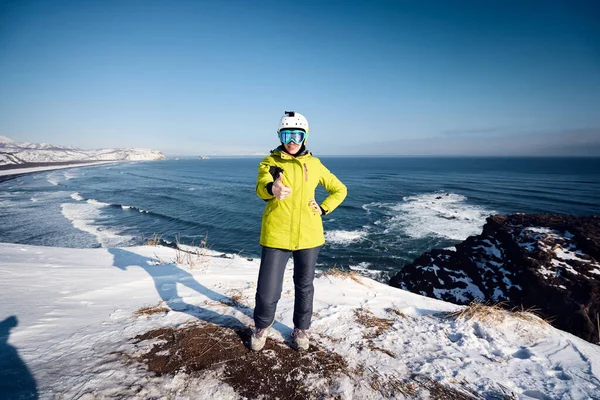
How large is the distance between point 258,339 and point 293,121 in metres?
2.63

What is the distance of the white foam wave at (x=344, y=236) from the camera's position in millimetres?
22675

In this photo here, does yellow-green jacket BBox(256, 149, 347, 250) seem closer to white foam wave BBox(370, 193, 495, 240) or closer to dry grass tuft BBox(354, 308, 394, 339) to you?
dry grass tuft BBox(354, 308, 394, 339)

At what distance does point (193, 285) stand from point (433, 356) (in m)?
4.15

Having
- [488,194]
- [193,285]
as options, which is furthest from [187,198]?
[488,194]

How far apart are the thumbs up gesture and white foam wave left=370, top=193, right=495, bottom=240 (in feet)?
76.9

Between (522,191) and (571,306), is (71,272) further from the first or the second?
(522,191)

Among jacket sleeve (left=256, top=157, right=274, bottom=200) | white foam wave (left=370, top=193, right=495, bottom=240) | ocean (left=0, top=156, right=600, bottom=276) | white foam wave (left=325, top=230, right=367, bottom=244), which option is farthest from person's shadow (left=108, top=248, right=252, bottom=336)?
white foam wave (left=370, top=193, right=495, bottom=240)

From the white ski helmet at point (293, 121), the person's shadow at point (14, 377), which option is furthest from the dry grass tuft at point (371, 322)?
the person's shadow at point (14, 377)

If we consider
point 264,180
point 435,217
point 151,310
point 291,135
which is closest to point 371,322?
point 264,180

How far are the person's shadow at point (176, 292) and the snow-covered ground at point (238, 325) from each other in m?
0.03

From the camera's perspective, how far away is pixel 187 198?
40375 mm

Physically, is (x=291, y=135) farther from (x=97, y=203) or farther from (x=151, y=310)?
(x=97, y=203)

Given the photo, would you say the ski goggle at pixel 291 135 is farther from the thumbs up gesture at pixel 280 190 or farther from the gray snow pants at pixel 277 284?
the gray snow pants at pixel 277 284

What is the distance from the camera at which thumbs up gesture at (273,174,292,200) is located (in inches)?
105
